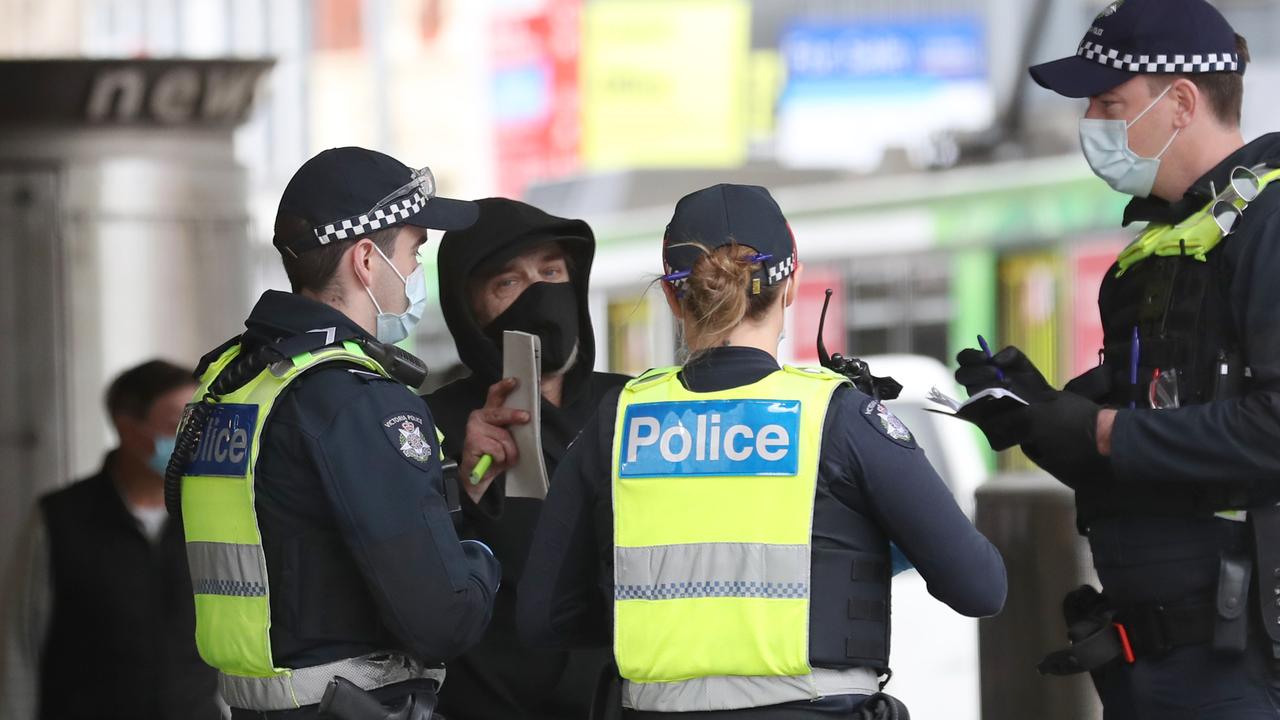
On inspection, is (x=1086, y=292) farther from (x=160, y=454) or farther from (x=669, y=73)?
(x=669, y=73)

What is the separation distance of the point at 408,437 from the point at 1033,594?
7.06 ft

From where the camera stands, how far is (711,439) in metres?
2.72

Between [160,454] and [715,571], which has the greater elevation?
[715,571]

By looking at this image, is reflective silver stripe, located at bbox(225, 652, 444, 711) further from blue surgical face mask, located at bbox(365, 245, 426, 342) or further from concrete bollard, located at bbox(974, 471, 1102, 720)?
concrete bollard, located at bbox(974, 471, 1102, 720)

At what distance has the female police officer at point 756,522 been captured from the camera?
2.68m

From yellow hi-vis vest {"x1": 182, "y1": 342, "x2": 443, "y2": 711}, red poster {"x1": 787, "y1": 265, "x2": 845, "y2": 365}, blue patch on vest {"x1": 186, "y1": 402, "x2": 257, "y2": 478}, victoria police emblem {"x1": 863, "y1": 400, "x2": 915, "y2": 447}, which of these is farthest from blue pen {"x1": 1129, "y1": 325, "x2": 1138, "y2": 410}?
red poster {"x1": 787, "y1": 265, "x2": 845, "y2": 365}

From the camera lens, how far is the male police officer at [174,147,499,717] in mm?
2793

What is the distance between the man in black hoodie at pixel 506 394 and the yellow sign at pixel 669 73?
2396 centimetres

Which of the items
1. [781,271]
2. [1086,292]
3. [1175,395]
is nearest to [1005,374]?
[1175,395]

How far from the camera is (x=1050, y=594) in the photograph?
4410 mm

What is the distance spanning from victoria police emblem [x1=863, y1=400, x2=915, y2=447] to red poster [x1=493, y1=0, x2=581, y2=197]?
32417mm

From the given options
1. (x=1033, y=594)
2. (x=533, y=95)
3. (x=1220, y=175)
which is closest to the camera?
(x=1220, y=175)

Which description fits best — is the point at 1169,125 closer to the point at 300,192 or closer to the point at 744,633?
the point at 744,633

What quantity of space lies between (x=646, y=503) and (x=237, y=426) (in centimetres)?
70
